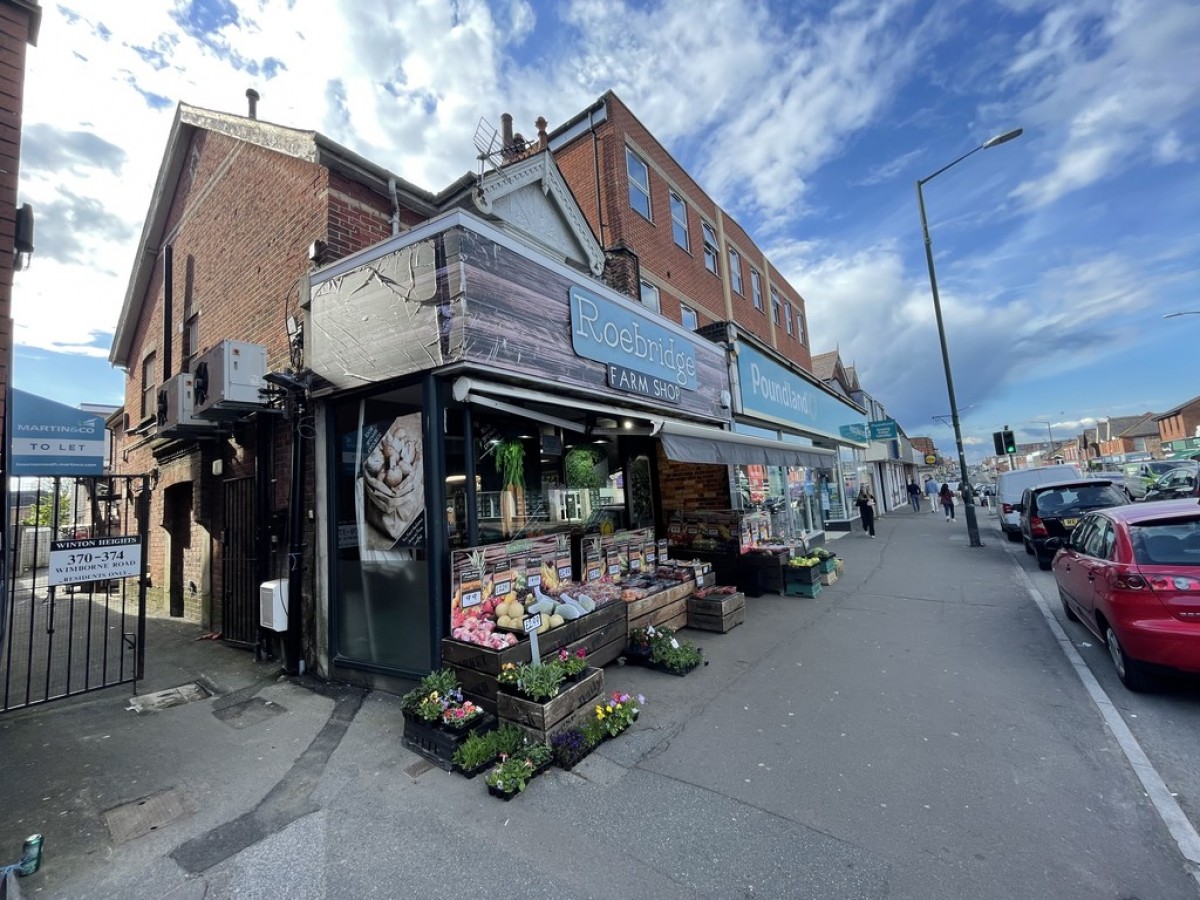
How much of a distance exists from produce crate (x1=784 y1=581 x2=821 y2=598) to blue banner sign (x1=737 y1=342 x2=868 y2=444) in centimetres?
383

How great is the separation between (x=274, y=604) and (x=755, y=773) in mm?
5302

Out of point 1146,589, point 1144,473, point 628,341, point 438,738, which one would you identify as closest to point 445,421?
point 438,738

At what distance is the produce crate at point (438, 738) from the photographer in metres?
3.72

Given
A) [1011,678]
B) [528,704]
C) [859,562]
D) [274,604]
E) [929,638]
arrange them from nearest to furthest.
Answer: [528,704] → [1011,678] → [274,604] → [929,638] → [859,562]

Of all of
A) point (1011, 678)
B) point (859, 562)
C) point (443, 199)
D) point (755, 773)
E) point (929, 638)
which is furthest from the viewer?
point (859, 562)

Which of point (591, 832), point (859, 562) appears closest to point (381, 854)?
point (591, 832)

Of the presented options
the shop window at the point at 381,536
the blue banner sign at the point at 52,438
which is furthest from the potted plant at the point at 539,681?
the blue banner sign at the point at 52,438

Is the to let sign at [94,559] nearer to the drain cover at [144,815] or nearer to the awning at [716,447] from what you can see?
the drain cover at [144,815]

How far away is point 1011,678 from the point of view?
4902 mm

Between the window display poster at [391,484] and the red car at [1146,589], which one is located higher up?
the window display poster at [391,484]

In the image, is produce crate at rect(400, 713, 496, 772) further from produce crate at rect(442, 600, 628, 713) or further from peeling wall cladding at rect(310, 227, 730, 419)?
peeling wall cladding at rect(310, 227, 730, 419)

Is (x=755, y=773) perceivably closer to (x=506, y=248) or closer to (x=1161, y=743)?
(x=1161, y=743)

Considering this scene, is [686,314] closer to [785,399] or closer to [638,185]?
[638,185]

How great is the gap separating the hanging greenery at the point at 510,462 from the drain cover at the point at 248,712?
127 inches
